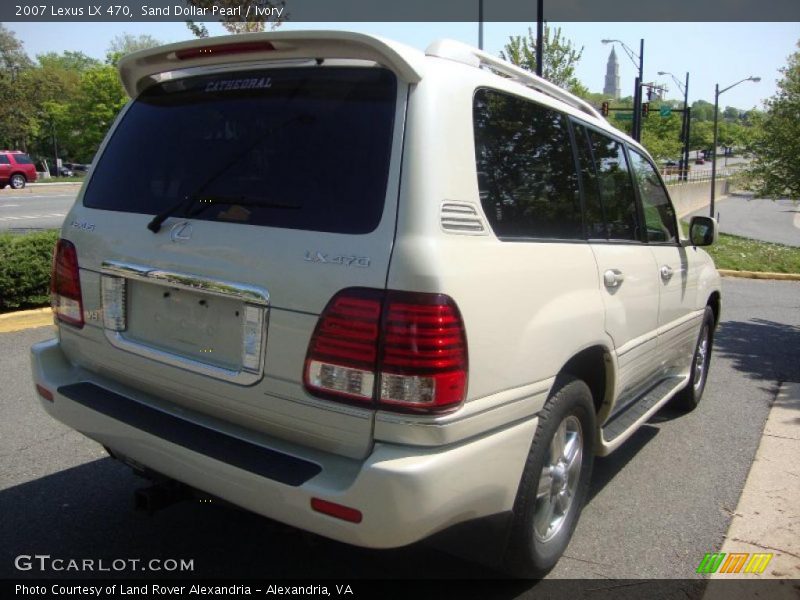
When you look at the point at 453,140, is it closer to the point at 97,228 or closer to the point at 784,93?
the point at 97,228

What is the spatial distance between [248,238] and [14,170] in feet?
121

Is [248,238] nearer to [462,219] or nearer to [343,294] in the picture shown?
[343,294]

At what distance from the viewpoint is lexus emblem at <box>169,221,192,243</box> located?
8.05 ft

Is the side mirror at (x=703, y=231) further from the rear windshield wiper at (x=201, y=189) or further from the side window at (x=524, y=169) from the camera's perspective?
the rear windshield wiper at (x=201, y=189)

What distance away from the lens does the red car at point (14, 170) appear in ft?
→ 109

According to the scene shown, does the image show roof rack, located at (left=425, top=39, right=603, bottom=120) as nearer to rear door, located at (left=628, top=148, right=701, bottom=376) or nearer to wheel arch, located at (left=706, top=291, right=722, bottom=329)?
rear door, located at (left=628, top=148, right=701, bottom=376)

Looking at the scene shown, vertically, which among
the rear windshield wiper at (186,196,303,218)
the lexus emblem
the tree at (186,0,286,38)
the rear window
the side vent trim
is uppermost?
the tree at (186,0,286,38)

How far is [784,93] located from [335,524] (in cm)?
1073

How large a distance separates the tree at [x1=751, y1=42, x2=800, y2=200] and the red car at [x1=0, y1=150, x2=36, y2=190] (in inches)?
1326

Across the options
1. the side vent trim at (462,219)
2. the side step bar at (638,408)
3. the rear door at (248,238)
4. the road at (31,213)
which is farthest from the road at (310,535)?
the road at (31,213)

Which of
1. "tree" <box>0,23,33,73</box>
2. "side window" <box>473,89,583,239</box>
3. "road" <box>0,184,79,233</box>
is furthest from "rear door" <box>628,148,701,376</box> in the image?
"tree" <box>0,23,33,73</box>

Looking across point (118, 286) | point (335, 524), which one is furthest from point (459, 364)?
point (118, 286)

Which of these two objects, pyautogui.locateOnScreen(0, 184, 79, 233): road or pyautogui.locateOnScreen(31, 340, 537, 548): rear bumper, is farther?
pyautogui.locateOnScreen(0, 184, 79, 233): road

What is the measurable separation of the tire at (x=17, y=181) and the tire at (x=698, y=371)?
36.3 metres
